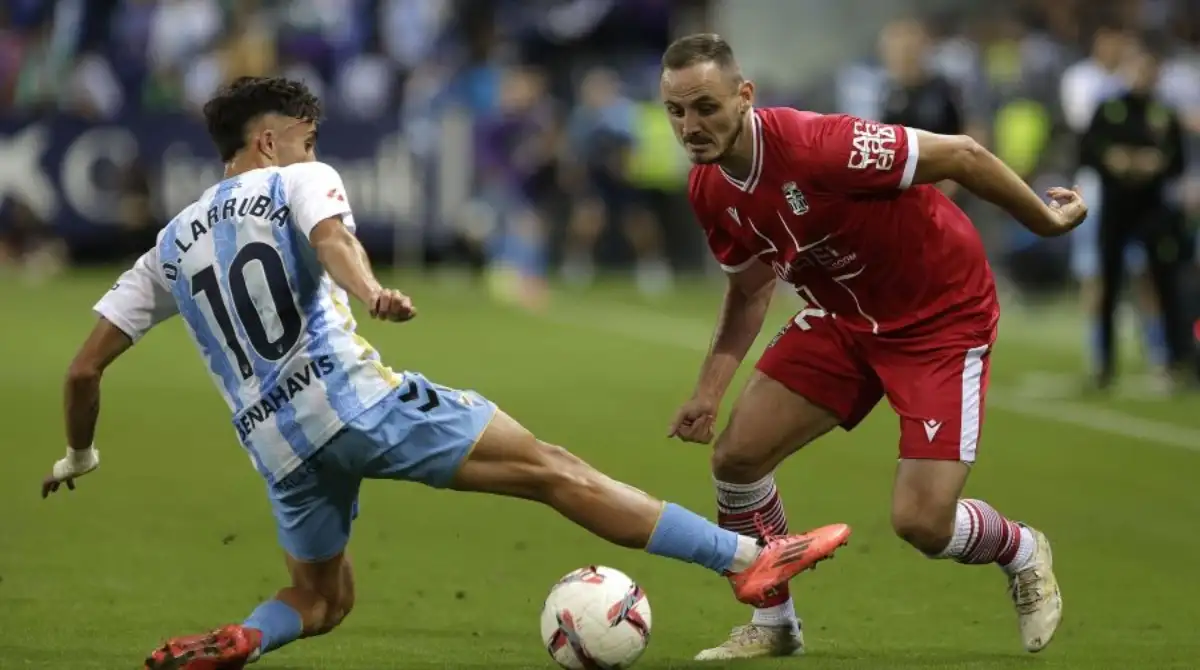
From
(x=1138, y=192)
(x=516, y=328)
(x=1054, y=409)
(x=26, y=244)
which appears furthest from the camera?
(x=26, y=244)

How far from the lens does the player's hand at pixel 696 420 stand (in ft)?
22.2

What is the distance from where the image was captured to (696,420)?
6770 mm

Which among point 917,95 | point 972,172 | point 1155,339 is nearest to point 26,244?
point 917,95

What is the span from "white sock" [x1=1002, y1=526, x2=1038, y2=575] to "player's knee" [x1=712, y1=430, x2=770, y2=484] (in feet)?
2.91

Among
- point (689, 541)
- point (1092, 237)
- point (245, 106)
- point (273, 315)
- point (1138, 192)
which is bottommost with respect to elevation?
point (1092, 237)

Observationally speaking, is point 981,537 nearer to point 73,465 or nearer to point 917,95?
point 73,465

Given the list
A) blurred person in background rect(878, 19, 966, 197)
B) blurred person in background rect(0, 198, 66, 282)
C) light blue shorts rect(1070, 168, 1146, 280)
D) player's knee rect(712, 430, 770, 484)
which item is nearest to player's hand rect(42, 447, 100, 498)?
player's knee rect(712, 430, 770, 484)

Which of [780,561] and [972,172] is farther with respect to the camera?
[972,172]

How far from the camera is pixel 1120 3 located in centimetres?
2575

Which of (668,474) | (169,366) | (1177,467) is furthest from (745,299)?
(169,366)

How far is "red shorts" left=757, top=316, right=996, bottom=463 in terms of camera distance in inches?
259

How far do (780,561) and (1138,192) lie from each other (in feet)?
30.3

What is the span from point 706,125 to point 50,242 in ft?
58.8

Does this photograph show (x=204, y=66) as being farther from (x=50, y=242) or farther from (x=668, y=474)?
(x=668, y=474)
